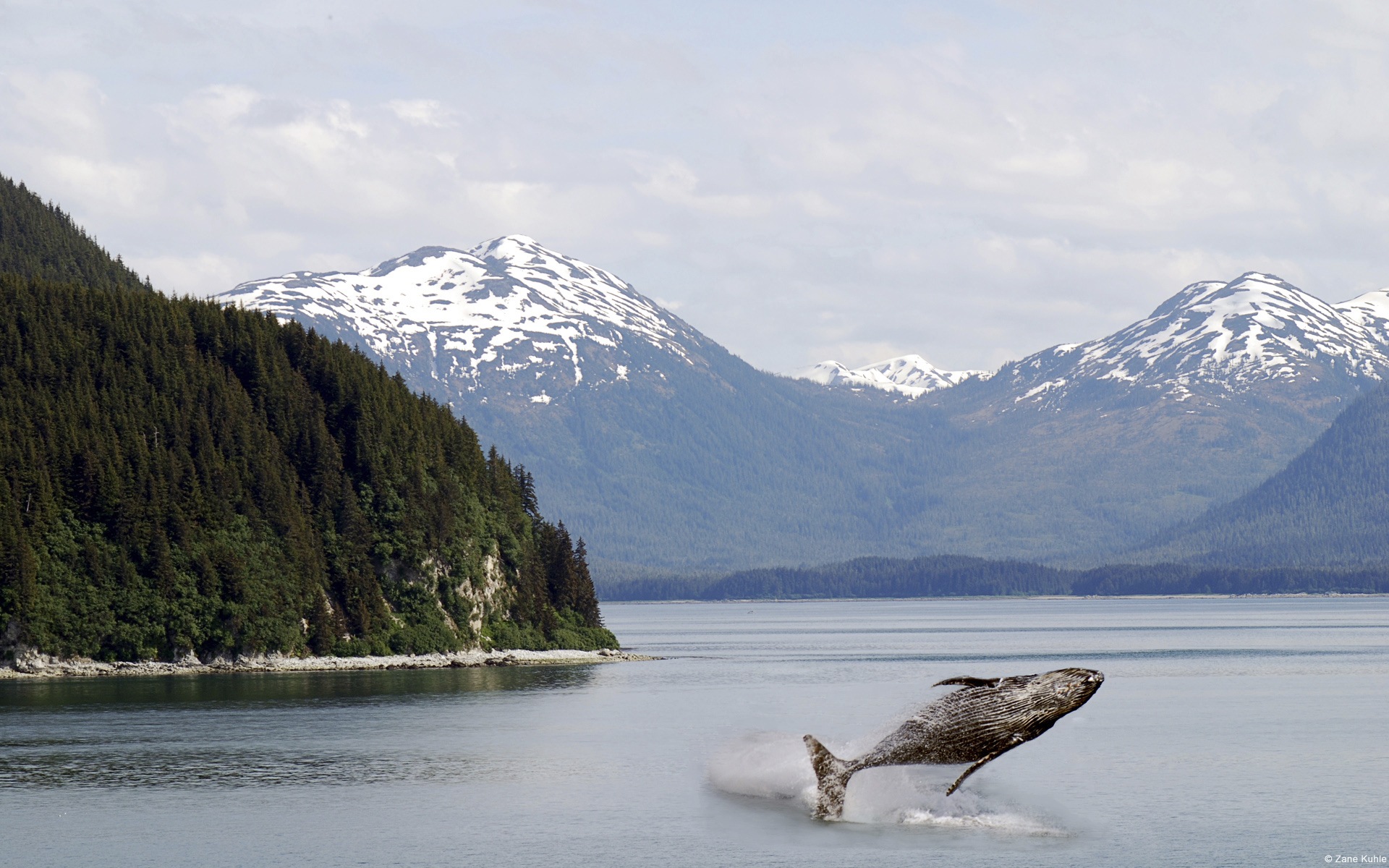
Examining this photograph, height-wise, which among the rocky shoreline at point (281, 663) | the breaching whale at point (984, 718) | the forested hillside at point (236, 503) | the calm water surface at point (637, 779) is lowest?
the calm water surface at point (637, 779)

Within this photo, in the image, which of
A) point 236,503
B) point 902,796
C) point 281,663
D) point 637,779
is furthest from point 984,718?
point 236,503

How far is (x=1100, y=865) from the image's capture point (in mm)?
53625

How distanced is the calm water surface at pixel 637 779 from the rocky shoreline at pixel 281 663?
6791mm

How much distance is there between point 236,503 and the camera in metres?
152

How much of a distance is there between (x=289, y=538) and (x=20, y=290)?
41.2 m

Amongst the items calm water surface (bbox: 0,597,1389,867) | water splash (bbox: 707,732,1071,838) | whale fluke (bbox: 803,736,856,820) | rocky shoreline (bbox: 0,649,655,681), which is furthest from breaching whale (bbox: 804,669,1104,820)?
rocky shoreline (bbox: 0,649,655,681)

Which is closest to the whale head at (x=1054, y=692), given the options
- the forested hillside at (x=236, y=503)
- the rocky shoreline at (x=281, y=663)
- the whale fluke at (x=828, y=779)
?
the whale fluke at (x=828, y=779)

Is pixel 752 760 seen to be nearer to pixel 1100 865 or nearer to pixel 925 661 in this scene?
pixel 1100 865

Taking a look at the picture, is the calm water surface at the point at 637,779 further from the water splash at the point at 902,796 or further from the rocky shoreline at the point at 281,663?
the rocky shoreline at the point at 281,663

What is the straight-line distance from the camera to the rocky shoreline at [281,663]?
5217 inches

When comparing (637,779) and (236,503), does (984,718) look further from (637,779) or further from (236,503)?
(236,503)

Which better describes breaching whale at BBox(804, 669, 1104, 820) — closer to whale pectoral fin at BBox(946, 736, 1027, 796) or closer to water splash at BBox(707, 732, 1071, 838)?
whale pectoral fin at BBox(946, 736, 1027, 796)

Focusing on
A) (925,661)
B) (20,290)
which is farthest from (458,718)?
(20,290)

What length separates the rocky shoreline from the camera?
435 feet
